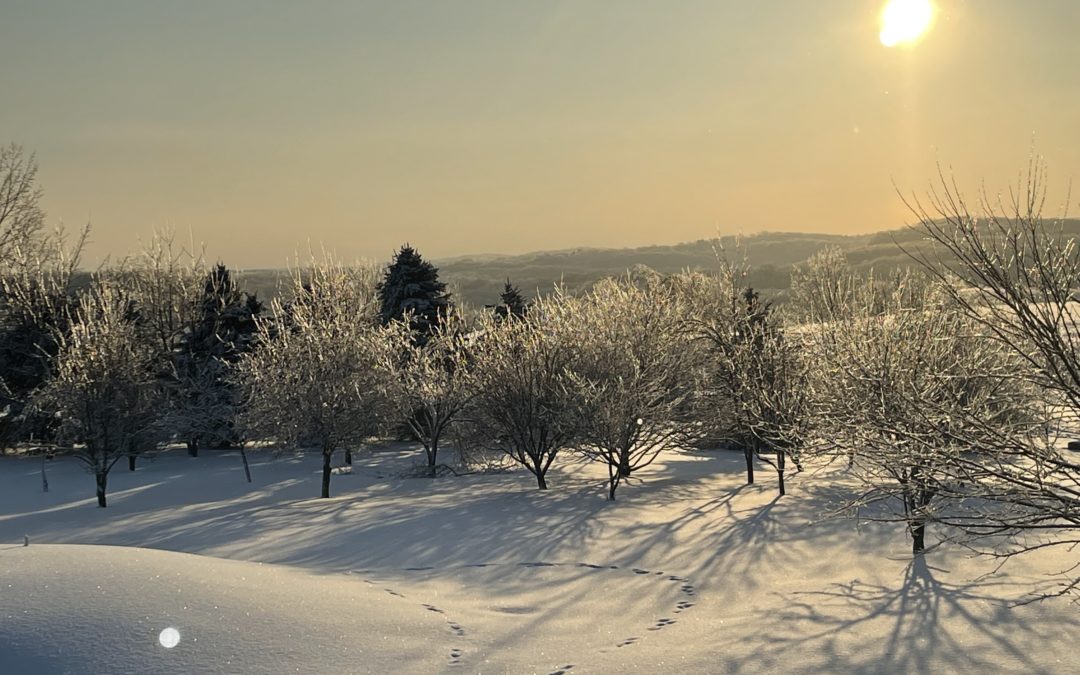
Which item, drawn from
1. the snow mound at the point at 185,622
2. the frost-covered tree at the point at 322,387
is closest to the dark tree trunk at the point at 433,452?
the frost-covered tree at the point at 322,387

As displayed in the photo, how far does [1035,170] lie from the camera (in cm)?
650

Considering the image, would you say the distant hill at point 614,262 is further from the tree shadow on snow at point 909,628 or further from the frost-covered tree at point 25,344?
the tree shadow on snow at point 909,628

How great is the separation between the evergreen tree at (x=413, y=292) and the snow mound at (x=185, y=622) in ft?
85.7

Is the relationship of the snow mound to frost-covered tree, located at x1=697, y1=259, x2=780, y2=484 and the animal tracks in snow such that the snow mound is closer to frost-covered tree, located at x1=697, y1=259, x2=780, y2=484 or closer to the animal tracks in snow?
the animal tracks in snow

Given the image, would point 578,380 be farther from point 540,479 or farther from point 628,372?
point 540,479

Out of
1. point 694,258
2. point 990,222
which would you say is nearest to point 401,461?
point 990,222

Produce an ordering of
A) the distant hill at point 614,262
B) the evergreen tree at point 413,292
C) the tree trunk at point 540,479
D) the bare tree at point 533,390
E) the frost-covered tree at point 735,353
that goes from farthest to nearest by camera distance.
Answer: the distant hill at point 614,262 < the evergreen tree at point 413,292 < the tree trunk at point 540,479 < the bare tree at point 533,390 < the frost-covered tree at point 735,353

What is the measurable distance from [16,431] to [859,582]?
33120 mm

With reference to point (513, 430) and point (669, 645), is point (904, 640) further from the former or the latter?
point (513, 430)

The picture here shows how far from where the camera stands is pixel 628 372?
66.8ft

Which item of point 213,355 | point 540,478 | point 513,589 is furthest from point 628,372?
point 213,355

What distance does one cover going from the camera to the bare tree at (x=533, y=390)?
20984 mm

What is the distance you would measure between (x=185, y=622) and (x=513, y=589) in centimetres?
564

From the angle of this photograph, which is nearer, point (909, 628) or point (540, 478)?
point (909, 628)
